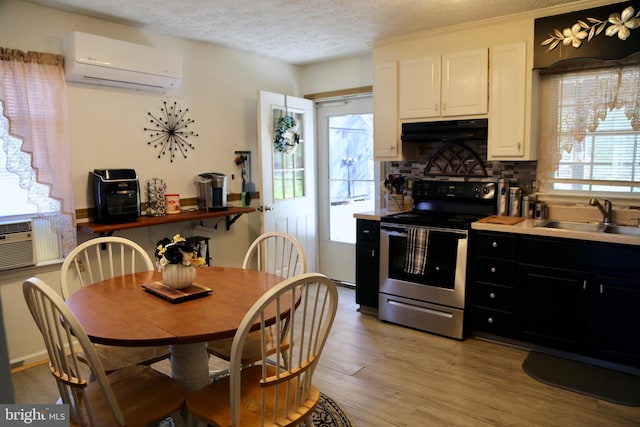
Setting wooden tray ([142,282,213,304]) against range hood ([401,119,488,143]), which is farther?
range hood ([401,119,488,143])

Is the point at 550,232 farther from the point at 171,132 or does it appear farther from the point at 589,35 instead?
the point at 171,132

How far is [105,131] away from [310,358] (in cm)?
250

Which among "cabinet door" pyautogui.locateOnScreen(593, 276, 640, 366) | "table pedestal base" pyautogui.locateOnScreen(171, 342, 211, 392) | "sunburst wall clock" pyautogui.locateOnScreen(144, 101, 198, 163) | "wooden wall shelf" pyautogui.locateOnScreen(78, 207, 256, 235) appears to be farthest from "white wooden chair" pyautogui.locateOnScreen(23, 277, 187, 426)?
"cabinet door" pyautogui.locateOnScreen(593, 276, 640, 366)

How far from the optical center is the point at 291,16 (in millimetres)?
3180

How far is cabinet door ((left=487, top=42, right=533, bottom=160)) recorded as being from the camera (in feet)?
10.6

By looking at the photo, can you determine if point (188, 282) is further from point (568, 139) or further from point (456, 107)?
point (568, 139)

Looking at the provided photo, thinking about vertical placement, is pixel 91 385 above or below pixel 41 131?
below

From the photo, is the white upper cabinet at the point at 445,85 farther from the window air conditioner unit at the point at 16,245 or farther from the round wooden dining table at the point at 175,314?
the window air conditioner unit at the point at 16,245

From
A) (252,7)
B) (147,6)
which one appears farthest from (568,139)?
(147,6)

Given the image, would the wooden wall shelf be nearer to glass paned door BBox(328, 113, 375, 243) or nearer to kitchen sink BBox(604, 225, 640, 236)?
glass paned door BBox(328, 113, 375, 243)

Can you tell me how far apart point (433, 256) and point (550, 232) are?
820mm

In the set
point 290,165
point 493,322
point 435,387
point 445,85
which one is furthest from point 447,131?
point 435,387

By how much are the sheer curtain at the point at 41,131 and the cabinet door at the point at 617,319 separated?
3471mm

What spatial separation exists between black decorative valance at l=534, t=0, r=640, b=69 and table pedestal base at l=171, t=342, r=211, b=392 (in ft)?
9.50
